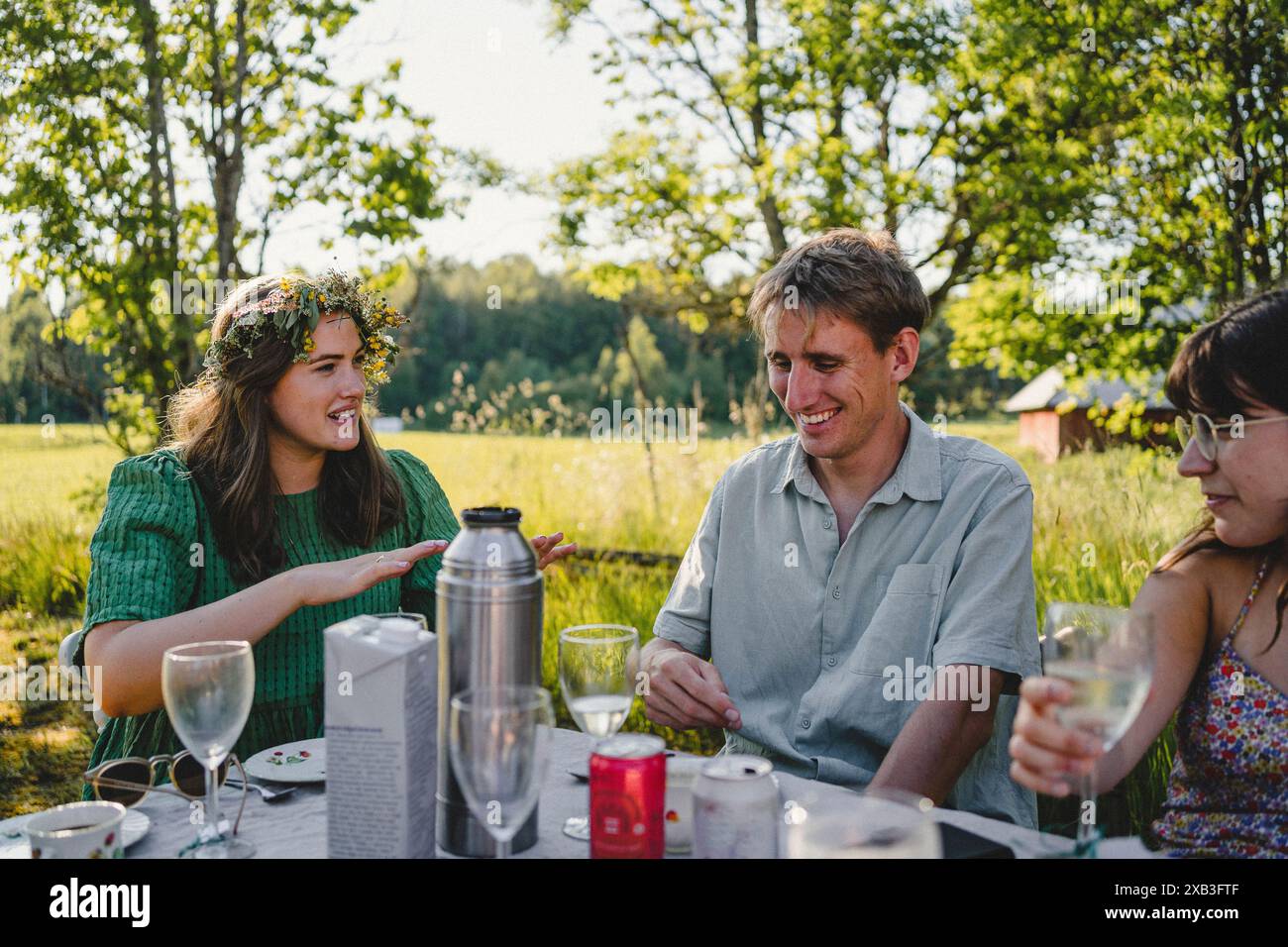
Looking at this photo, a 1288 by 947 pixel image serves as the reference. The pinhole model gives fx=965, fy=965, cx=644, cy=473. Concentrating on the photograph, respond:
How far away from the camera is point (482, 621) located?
4.38 ft

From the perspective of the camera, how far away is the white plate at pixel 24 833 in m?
1.42

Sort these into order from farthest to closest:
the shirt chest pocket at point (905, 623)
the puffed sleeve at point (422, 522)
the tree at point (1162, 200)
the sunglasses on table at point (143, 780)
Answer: the tree at point (1162, 200) → the puffed sleeve at point (422, 522) → the shirt chest pocket at point (905, 623) → the sunglasses on table at point (143, 780)

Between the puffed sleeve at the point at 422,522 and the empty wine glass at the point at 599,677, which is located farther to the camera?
the puffed sleeve at the point at 422,522

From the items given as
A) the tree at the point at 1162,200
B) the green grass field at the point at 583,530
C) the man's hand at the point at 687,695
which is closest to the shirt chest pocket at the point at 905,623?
the man's hand at the point at 687,695

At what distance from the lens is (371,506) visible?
8.63ft

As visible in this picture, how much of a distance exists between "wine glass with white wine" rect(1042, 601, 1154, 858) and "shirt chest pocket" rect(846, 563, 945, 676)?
0.98 m

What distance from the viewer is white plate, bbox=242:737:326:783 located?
1729mm

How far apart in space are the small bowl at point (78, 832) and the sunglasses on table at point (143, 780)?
15 centimetres

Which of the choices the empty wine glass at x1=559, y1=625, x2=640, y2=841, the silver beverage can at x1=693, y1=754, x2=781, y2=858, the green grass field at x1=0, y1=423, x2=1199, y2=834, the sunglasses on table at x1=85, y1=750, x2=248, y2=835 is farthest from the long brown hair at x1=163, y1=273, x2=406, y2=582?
the green grass field at x1=0, y1=423, x2=1199, y2=834

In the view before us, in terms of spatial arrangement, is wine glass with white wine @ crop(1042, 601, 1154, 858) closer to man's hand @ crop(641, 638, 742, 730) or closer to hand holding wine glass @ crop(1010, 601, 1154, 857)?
hand holding wine glass @ crop(1010, 601, 1154, 857)

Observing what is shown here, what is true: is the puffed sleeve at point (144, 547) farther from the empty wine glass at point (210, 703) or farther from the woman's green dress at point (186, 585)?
the empty wine glass at point (210, 703)

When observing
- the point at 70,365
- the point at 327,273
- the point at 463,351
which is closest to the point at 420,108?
the point at 70,365

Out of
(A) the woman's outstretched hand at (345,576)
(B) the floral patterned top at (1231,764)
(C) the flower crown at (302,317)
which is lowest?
(B) the floral patterned top at (1231,764)

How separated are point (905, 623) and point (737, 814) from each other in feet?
3.52
